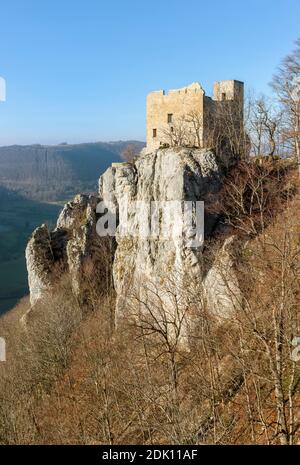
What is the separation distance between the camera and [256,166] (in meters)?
26.6

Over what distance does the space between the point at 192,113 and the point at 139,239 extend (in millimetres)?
10041

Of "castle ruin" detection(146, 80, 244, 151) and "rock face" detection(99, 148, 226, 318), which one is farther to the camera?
"castle ruin" detection(146, 80, 244, 151)

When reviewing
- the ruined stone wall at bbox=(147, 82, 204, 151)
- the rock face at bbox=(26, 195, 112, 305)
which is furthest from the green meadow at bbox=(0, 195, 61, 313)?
the ruined stone wall at bbox=(147, 82, 204, 151)

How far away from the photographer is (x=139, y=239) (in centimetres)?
2775

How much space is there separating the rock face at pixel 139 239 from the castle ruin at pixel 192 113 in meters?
3.79

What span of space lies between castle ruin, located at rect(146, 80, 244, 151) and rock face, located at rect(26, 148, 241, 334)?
3.79m

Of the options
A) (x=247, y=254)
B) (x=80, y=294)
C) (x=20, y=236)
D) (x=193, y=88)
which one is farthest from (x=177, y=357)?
(x=20, y=236)

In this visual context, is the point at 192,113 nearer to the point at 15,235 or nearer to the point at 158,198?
the point at 158,198

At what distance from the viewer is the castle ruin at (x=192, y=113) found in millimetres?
30406

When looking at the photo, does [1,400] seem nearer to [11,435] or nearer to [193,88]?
[11,435]

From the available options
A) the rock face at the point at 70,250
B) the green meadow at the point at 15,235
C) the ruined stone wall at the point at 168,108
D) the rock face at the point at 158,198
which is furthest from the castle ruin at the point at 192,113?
the green meadow at the point at 15,235

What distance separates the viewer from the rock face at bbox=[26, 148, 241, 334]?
922 inches

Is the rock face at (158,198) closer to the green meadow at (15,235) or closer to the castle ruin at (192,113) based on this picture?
the castle ruin at (192,113)

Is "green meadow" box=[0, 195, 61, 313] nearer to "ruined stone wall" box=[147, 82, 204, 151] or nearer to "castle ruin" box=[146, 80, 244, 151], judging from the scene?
"ruined stone wall" box=[147, 82, 204, 151]
